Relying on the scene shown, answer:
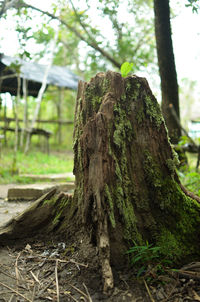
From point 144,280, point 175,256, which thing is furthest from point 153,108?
point 144,280

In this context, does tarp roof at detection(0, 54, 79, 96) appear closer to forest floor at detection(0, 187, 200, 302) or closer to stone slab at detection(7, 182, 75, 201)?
stone slab at detection(7, 182, 75, 201)

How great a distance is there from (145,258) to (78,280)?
0.54 metres

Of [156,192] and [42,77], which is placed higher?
[42,77]

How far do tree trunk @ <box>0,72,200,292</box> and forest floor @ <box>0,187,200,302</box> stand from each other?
0.14 metres

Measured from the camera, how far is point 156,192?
7.84 feet

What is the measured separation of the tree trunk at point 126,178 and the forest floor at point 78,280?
0.14m

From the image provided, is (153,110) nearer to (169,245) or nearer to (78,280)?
(169,245)

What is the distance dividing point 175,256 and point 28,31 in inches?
192

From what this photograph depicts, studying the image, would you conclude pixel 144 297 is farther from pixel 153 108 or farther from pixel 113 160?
pixel 153 108

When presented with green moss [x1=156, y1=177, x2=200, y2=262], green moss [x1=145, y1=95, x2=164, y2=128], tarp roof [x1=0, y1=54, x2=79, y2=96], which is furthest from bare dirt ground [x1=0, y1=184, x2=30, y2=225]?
tarp roof [x1=0, y1=54, x2=79, y2=96]

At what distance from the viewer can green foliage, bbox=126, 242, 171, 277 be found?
6.84 feet

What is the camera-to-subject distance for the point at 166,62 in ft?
20.0

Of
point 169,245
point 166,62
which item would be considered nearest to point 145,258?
point 169,245

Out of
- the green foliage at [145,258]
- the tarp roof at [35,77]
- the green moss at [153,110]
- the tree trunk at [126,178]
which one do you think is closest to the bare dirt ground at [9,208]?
the tree trunk at [126,178]
